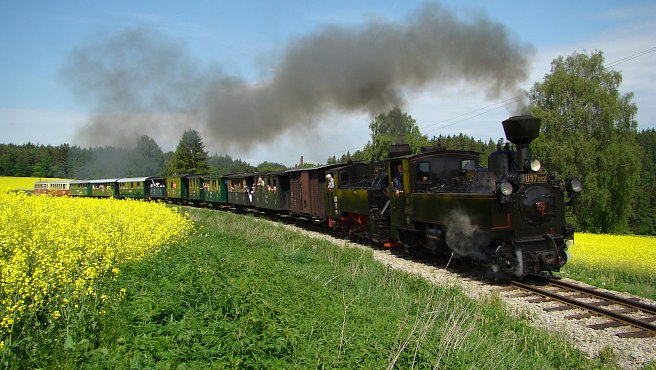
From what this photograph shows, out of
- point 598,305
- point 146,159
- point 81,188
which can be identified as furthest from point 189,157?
point 598,305

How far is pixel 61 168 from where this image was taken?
332 ft

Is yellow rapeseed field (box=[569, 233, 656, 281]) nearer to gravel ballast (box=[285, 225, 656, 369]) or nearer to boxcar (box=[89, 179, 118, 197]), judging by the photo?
gravel ballast (box=[285, 225, 656, 369])

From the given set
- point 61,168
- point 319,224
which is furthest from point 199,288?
point 61,168

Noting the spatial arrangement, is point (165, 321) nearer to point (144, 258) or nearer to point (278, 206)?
point (144, 258)

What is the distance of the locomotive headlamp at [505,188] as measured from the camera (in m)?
10.1

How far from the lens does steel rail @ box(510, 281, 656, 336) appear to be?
7485 mm

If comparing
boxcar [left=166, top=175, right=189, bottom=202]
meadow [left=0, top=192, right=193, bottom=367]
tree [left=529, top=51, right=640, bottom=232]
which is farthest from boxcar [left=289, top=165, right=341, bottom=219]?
boxcar [left=166, top=175, right=189, bottom=202]

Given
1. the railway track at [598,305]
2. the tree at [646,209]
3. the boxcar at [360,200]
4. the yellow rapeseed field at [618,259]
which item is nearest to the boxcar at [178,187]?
the boxcar at [360,200]

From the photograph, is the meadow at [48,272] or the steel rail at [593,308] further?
the steel rail at [593,308]

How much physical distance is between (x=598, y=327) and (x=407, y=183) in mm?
7017

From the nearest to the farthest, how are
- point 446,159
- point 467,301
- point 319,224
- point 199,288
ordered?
1. point 199,288
2. point 467,301
3. point 446,159
4. point 319,224

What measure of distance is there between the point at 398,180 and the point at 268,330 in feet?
32.7

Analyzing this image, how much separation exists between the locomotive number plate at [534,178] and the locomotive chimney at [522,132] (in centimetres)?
30

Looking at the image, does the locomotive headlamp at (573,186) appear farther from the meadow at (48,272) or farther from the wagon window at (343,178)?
the wagon window at (343,178)
